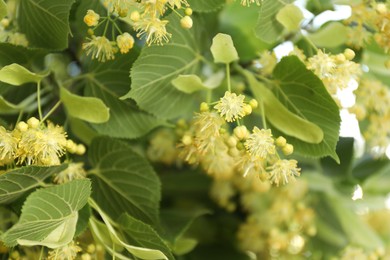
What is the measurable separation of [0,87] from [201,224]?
0.45m

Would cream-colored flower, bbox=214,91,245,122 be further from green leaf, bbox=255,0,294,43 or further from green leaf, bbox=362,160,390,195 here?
green leaf, bbox=362,160,390,195

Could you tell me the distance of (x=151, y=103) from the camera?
27.7 inches

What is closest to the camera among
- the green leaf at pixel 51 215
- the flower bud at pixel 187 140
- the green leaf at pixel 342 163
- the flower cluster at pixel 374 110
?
the green leaf at pixel 51 215

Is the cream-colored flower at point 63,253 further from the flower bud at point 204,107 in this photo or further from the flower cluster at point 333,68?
the flower cluster at point 333,68

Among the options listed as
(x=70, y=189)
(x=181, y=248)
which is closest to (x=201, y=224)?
(x=181, y=248)

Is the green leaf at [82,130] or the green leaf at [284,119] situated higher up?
the green leaf at [284,119]

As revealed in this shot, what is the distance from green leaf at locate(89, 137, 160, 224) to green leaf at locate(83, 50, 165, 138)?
15mm

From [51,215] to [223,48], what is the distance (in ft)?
0.79

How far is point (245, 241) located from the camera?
101cm

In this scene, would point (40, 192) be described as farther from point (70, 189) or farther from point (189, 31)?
point (189, 31)

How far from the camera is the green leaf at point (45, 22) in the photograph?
0.66 m

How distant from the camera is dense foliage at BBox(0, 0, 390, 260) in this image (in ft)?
2.01

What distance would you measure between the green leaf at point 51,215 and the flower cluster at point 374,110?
38 cm

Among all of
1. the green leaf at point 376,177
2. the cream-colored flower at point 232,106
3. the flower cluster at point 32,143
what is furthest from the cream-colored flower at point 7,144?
the green leaf at point 376,177
